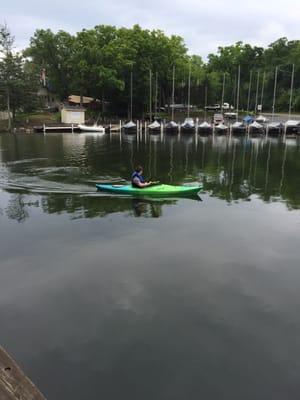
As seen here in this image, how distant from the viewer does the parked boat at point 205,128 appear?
65688mm

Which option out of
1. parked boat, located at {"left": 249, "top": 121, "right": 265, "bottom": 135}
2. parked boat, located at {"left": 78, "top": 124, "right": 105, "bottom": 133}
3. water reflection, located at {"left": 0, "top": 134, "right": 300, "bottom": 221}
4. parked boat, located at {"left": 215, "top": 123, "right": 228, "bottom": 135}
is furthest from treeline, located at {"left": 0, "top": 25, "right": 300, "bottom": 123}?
water reflection, located at {"left": 0, "top": 134, "right": 300, "bottom": 221}

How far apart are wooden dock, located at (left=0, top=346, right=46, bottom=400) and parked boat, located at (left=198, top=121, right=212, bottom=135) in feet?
209

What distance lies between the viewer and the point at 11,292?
31.4 feet

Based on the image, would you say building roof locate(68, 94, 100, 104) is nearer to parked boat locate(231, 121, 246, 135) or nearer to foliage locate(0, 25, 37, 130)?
foliage locate(0, 25, 37, 130)

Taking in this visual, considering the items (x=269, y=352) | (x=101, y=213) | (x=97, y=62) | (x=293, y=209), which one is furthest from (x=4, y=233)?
(x=97, y=62)

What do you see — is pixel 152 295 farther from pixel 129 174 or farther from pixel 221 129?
pixel 221 129

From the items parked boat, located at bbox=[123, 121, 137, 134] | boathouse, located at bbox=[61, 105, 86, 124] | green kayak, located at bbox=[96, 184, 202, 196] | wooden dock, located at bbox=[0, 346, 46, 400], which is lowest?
green kayak, located at bbox=[96, 184, 202, 196]

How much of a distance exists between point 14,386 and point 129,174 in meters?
21.8

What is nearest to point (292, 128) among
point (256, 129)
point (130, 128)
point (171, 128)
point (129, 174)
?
point (256, 129)

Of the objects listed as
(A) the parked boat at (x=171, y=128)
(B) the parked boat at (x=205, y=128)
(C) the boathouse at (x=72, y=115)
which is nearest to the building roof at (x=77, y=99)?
(C) the boathouse at (x=72, y=115)

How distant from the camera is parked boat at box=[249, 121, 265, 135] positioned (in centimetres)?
6462

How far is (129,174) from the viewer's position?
1017 inches

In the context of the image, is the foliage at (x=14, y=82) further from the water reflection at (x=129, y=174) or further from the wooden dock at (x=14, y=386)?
the wooden dock at (x=14, y=386)

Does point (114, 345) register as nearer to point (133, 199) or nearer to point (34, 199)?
point (133, 199)
